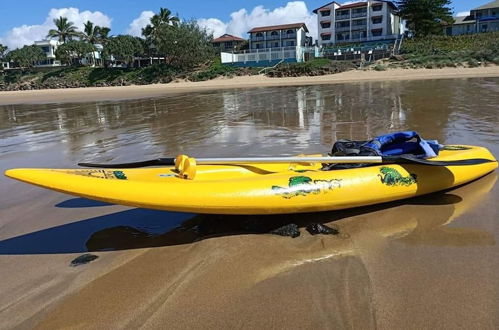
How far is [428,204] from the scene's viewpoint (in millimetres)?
4227

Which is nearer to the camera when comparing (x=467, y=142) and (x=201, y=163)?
(x=201, y=163)

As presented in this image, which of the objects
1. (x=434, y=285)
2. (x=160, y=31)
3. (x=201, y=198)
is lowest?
(x=434, y=285)

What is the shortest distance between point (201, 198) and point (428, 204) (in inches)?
95.8

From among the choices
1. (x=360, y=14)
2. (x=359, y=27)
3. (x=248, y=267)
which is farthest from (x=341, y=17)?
(x=248, y=267)

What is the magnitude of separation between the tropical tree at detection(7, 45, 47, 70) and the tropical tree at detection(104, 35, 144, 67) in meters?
15.5

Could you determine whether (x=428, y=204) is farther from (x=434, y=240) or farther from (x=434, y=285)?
(x=434, y=285)

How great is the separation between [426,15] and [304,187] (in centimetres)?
5180

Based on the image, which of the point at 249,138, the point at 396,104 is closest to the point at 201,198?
Result: the point at 249,138

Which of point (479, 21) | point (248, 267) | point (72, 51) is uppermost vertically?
point (479, 21)

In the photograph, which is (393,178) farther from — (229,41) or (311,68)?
(229,41)

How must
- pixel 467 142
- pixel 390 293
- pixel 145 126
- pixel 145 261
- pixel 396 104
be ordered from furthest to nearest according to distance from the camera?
pixel 396 104 < pixel 145 126 < pixel 467 142 < pixel 145 261 < pixel 390 293

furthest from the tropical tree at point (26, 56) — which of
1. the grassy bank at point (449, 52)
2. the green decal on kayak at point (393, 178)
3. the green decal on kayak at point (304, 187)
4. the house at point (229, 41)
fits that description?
the green decal on kayak at point (393, 178)

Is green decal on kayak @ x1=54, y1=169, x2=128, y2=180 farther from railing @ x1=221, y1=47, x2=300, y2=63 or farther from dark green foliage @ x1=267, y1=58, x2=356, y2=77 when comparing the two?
railing @ x1=221, y1=47, x2=300, y2=63

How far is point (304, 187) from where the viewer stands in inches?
141
